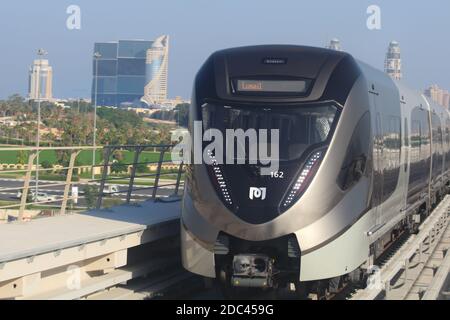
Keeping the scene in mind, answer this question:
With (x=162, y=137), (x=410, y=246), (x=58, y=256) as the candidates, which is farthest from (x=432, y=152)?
(x=162, y=137)

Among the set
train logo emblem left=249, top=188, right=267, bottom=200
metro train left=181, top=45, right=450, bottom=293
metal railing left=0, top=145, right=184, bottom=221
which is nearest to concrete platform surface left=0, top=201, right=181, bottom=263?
metal railing left=0, top=145, right=184, bottom=221

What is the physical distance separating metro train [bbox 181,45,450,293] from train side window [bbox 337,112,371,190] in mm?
13

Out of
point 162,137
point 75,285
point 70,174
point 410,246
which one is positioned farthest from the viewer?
point 162,137

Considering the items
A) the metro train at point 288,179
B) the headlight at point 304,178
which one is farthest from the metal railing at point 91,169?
the headlight at point 304,178

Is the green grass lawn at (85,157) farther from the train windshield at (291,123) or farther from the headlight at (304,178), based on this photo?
the headlight at (304,178)

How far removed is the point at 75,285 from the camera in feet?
33.8

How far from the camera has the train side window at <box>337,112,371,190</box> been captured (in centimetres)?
1054

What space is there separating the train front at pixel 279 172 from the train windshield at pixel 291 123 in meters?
0.01

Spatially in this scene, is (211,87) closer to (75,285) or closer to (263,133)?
(263,133)

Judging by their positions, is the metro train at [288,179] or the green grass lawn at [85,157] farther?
the green grass lawn at [85,157]

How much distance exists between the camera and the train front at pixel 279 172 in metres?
10.1

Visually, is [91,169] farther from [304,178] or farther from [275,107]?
[304,178]

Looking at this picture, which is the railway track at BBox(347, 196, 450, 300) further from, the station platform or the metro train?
the station platform
